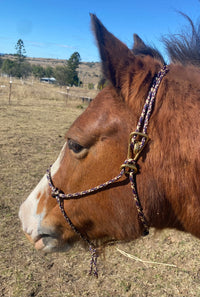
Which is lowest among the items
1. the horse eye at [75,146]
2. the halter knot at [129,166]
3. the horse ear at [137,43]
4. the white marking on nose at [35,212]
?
the white marking on nose at [35,212]

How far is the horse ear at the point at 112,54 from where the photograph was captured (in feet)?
4.55

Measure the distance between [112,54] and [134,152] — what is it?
586mm

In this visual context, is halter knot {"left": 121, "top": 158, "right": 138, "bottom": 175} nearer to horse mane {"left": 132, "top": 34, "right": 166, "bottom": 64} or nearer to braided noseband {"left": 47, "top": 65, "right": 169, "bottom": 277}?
braided noseband {"left": 47, "top": 65, "right": 169, "bottom": 277}

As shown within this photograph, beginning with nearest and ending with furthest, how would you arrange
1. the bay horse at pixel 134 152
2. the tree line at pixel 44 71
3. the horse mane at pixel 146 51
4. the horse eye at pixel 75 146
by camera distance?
the bay horse at pixel 134 152
the horse eye at pixel 75 146
the horse mane at pixel 146 51
the tree line at pixel 44 71

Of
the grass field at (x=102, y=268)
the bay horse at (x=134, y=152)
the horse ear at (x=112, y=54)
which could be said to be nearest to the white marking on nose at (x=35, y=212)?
the bay horse at (x=134, y=152)

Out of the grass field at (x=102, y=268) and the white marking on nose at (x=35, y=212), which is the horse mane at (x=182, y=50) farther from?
the grass field at (x=102, y=268)

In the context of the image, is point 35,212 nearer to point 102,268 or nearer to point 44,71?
point 102,268

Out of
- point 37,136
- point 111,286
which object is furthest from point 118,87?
point 37,136

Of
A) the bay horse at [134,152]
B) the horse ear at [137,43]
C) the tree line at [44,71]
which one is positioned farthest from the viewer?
the tree line at [44,71]

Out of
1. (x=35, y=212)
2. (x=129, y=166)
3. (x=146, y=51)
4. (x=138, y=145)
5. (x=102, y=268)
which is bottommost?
(x=102, y=268)

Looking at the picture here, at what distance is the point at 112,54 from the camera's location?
1.43 meters

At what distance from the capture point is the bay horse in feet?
4.52

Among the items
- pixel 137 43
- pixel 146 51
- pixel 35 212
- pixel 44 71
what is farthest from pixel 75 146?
pixel 44 71

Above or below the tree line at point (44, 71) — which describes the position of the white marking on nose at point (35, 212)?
below
